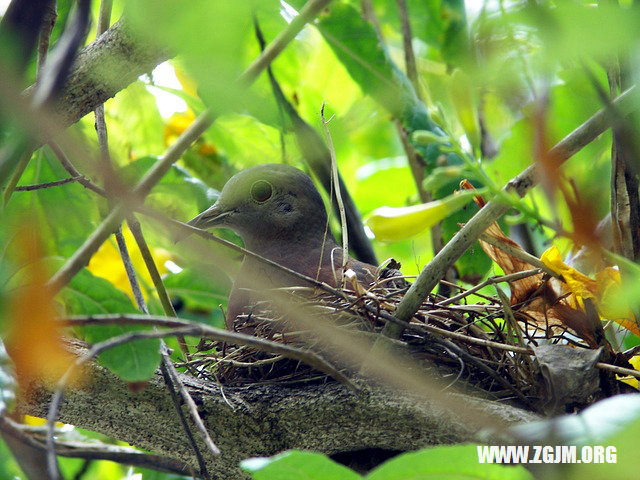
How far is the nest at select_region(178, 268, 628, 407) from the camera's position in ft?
6.01

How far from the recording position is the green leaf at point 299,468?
92 cm

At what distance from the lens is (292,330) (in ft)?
6.96

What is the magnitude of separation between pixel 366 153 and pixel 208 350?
206 cm

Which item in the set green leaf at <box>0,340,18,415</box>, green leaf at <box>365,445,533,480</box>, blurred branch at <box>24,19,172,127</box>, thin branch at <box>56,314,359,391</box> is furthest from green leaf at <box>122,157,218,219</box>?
green leaf at <box>365,445,533,480</box>

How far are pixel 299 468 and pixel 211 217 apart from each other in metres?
1.83

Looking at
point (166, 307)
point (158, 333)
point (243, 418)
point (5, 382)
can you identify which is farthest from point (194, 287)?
point (158, 333)

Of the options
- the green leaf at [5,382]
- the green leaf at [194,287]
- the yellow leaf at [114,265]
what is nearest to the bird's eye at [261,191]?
the green leaf at [194,287]

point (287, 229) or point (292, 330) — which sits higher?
point (287, 229)

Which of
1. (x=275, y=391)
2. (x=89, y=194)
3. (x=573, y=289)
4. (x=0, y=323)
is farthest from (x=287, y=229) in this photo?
(x=0, y=323)

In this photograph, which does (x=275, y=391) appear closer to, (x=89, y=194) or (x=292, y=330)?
(x=292, y=330)

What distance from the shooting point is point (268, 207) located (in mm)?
2807

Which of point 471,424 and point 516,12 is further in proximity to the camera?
point 471,424

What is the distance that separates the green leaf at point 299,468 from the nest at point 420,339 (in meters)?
0.80

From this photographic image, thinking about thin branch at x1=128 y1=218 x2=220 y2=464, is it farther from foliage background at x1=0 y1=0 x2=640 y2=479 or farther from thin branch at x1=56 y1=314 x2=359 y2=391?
thin branch at x1=56 y1=314 x2=359 y2=391
